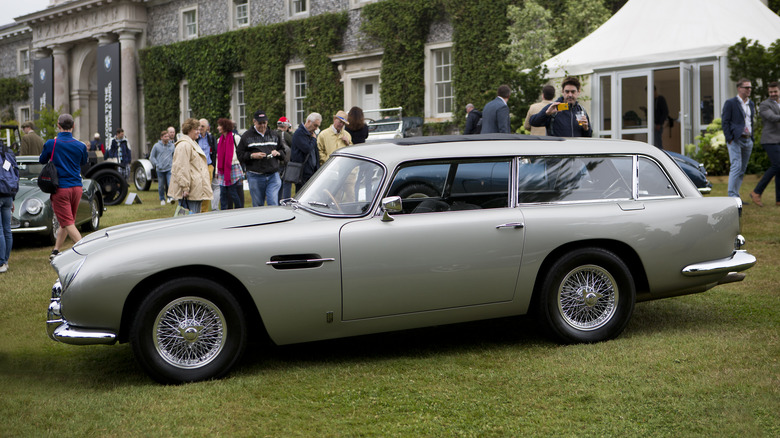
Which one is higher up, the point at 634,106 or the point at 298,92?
the point at 298,92

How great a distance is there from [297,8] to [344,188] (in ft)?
79.5

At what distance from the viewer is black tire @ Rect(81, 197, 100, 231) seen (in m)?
12.6

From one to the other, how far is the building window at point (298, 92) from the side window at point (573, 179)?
23293 mm

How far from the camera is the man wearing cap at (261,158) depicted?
1067 centimetres

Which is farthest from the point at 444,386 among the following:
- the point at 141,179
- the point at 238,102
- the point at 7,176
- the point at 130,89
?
the point at 130,89

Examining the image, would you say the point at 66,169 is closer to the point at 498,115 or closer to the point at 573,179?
the point at 498,115

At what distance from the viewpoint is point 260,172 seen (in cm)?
1070

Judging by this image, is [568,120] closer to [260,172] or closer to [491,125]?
[491,125]

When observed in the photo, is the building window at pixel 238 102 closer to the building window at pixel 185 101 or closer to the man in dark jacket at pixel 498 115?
the building window at pixel 185 101

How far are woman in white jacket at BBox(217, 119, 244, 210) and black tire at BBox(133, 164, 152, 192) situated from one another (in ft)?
38.2

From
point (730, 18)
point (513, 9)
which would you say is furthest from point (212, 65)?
point (730, 18)

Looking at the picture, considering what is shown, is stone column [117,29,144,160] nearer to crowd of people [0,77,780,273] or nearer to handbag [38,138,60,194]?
crowd of people [0,77,780,273]

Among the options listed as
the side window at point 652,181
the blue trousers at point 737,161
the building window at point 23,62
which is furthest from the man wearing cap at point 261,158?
the building window at point 23,62

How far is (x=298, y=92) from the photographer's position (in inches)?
1123
